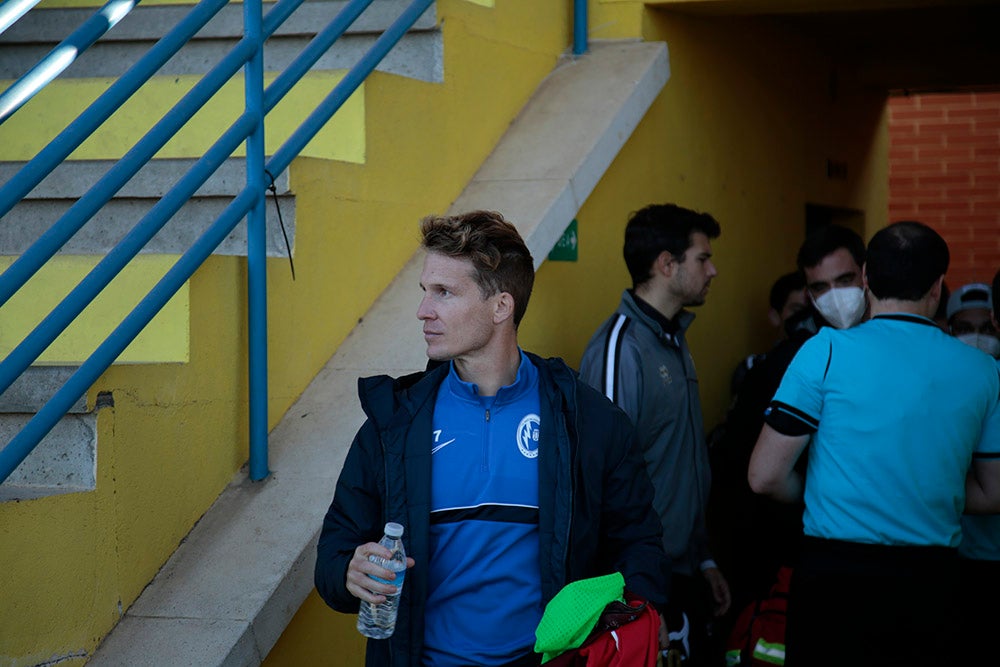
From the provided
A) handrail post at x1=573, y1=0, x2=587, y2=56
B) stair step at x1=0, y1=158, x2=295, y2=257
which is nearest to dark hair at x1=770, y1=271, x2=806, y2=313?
handrail post at x1=573, y1=0, x2=587, y2=56

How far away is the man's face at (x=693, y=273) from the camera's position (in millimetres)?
4449

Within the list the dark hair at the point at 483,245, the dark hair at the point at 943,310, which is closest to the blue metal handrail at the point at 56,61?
the dark hair at the point at 483,245

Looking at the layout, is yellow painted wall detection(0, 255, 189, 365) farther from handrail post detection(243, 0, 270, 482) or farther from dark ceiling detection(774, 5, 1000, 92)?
dark ceiling detection(774, 5, 1000, 92)

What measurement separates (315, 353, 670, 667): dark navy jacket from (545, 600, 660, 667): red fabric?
20 centimetres

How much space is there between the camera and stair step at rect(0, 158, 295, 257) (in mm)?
3803

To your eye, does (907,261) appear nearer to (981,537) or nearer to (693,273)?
(981,537)

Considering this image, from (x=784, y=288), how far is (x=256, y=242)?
140 inches

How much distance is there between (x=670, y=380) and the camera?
14.0 feet

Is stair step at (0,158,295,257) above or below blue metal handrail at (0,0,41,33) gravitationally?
below

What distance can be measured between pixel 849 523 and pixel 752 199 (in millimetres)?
3501

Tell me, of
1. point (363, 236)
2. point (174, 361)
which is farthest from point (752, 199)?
point (174, 361)

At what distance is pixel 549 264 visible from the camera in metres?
4.58

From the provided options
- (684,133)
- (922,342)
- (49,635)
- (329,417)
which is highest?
(684,133)

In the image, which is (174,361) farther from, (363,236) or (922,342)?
(922,342)
